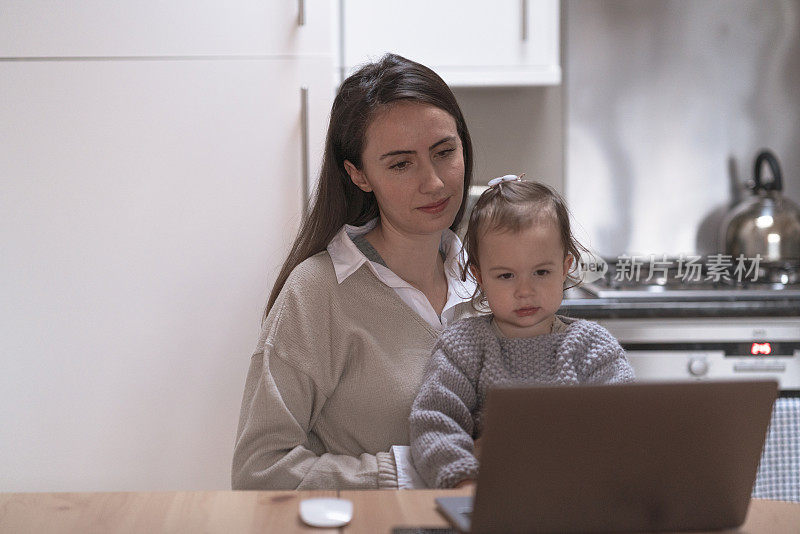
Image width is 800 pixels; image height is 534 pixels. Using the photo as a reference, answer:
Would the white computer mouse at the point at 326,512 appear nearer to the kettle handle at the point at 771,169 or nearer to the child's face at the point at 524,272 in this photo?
the child's face at the point at 524,272

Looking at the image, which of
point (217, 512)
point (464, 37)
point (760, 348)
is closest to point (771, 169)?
point (760, 348)

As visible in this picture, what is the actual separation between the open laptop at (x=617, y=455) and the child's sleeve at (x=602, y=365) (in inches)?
15.9

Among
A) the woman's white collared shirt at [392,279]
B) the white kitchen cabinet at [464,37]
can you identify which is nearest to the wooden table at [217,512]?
the woman's white collared shirt at [392,279]

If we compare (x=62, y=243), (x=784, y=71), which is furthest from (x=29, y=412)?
(x=784, y=71)

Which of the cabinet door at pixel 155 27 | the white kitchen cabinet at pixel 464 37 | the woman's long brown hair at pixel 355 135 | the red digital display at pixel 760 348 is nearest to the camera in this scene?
the woman's long brown hair at pixel 355 135

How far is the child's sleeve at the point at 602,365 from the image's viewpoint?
128cm

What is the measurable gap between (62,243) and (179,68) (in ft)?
1.65

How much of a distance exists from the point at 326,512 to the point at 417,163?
0.69 m

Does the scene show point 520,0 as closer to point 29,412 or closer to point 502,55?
point 502,55

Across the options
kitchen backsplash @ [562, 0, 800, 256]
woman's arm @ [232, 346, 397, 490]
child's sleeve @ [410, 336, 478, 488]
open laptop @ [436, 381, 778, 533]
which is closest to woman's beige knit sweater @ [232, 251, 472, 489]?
woman's arm @ [232, 346, 397, 490]

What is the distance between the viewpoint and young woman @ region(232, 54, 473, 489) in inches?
54.1

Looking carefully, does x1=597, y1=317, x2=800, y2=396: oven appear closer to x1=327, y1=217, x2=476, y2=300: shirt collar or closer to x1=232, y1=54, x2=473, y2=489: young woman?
x1=327, y1=217, x2=476, y2=300: shirt collar

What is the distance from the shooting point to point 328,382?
143cm

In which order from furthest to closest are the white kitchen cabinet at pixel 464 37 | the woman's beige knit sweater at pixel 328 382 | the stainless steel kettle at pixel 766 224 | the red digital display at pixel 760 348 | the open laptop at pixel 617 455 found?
the stainless steel kettle at pixel 766 224, the white kitchen cabinet at pixel 464 37, the red digital display at pixel 760 348, the woman's beige knit sweater at pixel 328 382, the open laptop at pixel 617 455
